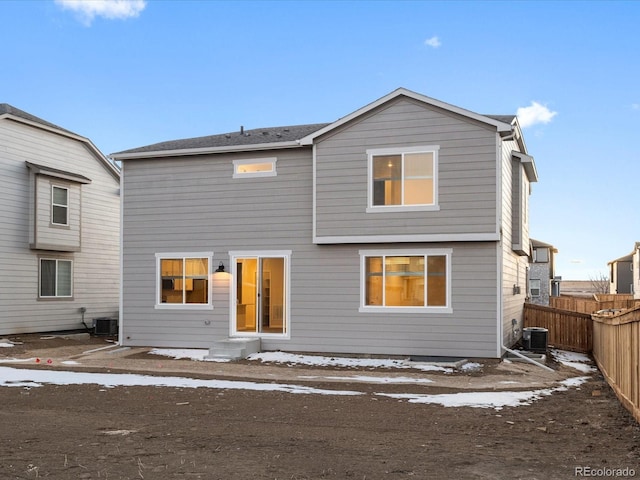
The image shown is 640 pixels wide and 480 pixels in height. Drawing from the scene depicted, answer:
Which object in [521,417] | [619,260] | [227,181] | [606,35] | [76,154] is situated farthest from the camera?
[619,260]

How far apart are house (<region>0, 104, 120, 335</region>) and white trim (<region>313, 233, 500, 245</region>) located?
10491 mm

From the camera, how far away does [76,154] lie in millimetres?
22156

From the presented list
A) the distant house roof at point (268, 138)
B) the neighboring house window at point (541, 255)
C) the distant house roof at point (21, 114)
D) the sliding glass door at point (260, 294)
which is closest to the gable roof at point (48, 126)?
the distant house roof at point (21, 114)

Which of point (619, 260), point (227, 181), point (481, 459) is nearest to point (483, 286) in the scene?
point (227, 181)

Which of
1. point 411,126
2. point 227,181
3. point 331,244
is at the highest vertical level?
point 411,126

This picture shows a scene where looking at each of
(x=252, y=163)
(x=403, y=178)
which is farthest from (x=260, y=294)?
(x=403, y=178)

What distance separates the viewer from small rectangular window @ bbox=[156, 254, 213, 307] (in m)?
16.5

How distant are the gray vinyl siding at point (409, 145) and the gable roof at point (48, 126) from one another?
10.6 metres

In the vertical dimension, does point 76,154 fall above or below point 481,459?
above

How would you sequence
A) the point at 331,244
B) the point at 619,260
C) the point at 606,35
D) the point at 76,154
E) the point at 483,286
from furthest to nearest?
the point at 619,260 < the point at 76,154 < the point at 606,35 < the point at 331,244 < the point at 483,286

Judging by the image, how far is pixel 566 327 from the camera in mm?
18156

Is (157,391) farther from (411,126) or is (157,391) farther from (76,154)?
(76,154)

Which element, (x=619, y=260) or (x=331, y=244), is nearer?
(x=331, y=244)

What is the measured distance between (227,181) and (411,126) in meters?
5.10
